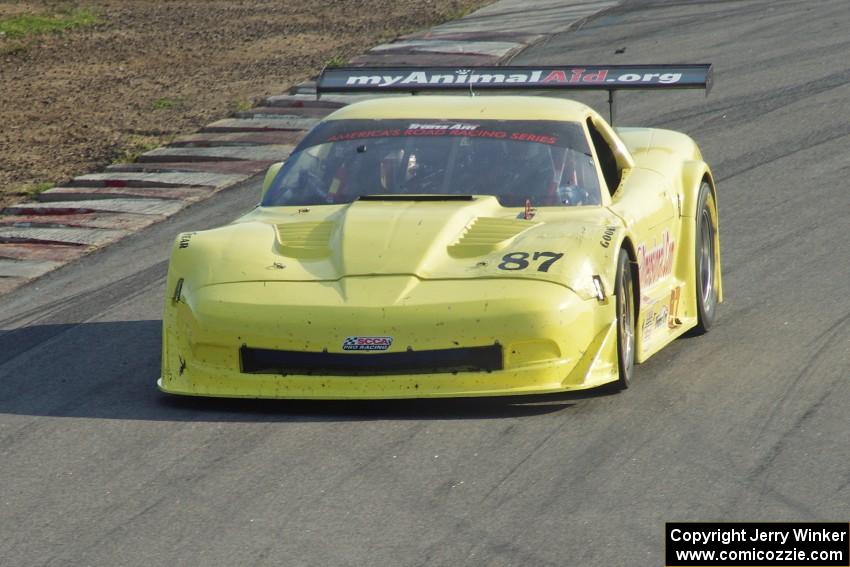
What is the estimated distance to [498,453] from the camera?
6180 millimetres

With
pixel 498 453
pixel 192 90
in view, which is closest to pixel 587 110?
pixel 498 453

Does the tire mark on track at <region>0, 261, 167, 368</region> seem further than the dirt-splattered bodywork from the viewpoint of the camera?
Yes

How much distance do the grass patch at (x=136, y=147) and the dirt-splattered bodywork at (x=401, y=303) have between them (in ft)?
22.4

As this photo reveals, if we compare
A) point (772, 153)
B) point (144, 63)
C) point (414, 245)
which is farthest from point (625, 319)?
point (144, 63)

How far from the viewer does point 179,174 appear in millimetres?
13430

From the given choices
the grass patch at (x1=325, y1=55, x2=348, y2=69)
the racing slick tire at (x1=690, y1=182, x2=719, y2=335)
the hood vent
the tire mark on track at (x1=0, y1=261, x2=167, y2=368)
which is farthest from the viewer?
the grass patch at (x1=325, y1=55, x2=348, y2=69)

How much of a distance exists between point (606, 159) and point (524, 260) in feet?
5.78

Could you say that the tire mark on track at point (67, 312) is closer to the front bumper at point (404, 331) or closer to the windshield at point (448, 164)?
the windshield at point (448, 164)

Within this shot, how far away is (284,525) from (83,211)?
7333mm

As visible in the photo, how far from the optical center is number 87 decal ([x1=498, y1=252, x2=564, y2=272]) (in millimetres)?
6824

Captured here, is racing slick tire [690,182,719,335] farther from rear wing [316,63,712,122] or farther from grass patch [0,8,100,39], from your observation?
grass patch [0,8,100,39]

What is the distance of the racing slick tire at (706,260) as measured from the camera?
8492 mm

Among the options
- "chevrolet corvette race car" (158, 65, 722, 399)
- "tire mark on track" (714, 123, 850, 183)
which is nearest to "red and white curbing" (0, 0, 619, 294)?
"chevrolet corvette race car" (158, 65, 722, 399)

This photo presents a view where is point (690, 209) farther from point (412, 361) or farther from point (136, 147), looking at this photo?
point (136, 147)
